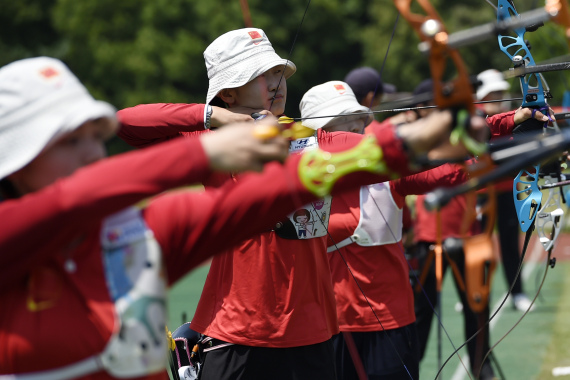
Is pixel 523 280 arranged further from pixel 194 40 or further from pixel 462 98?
pixel 194 40

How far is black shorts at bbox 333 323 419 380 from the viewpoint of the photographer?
369 centimetres

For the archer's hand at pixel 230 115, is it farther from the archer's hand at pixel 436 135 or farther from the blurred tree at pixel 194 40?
the blurred tree at pixel 194 40

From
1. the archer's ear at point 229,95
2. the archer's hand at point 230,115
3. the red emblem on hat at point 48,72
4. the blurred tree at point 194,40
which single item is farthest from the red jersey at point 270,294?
the blurred tree at point 194,40

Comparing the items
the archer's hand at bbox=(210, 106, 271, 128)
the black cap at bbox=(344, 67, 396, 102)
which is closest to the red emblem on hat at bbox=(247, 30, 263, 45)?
the archer's hand at bbox=(210, 106, 271, 128)

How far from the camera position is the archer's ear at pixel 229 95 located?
308 centimetres

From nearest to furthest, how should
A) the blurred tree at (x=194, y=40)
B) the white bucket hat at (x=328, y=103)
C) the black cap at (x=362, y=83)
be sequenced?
1. the white bucket hat at (x=328, y=103)
2. the black cap at (x=362, y=83)
3. the blurred tree at (x=194, y=40)

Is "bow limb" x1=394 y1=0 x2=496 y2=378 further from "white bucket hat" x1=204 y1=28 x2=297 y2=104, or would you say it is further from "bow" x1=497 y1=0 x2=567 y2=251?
"bow" x1=497 y1=0 x2=567 y2=251

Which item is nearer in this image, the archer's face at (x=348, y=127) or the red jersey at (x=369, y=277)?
the red jersey at (x=369, y=277)

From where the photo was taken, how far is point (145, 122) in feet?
10.2

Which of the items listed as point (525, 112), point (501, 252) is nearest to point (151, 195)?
point (525, 112)

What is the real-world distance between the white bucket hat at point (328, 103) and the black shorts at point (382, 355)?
3.11 feet

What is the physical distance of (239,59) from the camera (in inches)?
119

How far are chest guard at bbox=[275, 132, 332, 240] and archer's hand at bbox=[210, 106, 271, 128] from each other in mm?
165

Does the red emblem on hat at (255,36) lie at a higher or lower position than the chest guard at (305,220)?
higher
